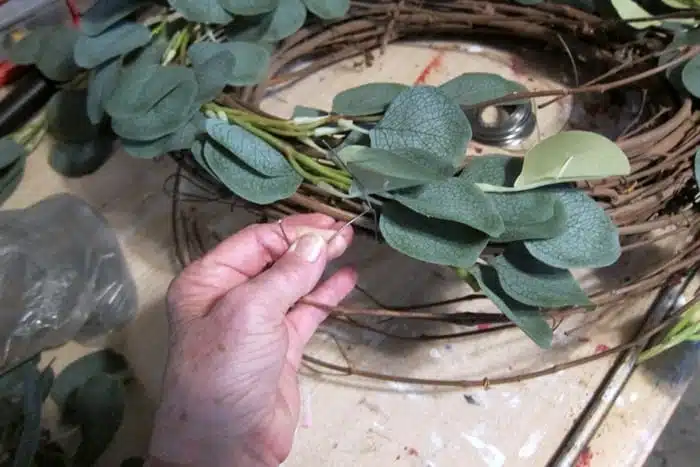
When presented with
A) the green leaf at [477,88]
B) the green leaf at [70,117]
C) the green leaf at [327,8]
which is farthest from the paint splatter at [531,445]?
the green leaf at [70,117]

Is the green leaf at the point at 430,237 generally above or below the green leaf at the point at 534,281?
above

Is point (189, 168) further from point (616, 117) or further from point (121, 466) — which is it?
point (616, 117)

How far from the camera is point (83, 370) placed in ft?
1.86

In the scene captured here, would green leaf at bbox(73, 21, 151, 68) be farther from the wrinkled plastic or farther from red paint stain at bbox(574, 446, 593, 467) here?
red paint stain at bbox(574, 446, 593, 467)

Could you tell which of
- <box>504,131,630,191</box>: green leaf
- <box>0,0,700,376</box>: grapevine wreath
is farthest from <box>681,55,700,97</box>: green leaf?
<box>504,131,630,191</box>: green leaf

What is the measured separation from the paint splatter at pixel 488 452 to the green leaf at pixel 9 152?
1.44ft

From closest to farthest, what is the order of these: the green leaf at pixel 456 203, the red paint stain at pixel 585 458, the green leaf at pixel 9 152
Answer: the green leaf at pixel 456 203 → the red paint stain at pixel 585 458 → the green leaf at pixel 9 152

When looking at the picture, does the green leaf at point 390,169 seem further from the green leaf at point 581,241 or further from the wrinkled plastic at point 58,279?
the wrinkled plastic at point 58,279

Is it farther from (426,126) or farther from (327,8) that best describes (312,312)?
(327,8)

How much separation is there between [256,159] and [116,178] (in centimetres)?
27

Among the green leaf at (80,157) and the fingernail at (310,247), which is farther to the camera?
the green leaf at (80,157)

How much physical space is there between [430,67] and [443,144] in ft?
A: 0.86

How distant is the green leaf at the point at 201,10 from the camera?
0.52 meters

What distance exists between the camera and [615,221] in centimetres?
45
